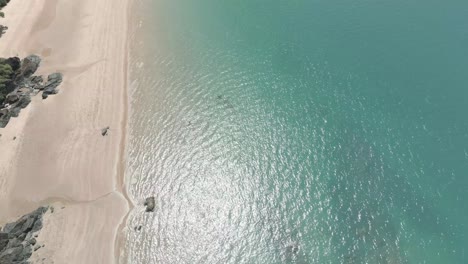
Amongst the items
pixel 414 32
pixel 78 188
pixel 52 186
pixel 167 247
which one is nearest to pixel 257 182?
pixel 167 247

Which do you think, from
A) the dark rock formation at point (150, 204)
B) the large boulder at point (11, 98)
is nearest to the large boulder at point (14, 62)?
the large boulder at point (11, 98)

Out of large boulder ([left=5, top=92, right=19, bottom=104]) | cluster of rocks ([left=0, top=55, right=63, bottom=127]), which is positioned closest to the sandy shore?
cluster of rocks ([left=0, top=55, right=63, bottom=127])

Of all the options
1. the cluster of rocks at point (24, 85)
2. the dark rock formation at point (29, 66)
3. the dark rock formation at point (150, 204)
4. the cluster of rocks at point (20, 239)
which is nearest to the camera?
the cluster of rocks at point (20, 239)

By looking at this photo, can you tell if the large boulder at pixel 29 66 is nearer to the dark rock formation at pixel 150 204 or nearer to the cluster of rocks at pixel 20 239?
the cluster of rocks at pixel 20 239

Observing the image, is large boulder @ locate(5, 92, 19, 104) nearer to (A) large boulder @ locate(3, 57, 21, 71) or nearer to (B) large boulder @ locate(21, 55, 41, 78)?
(B) large boulder @ locate(21, 55, 41, 78)

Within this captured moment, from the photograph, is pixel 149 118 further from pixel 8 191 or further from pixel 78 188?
pixel 8 191
